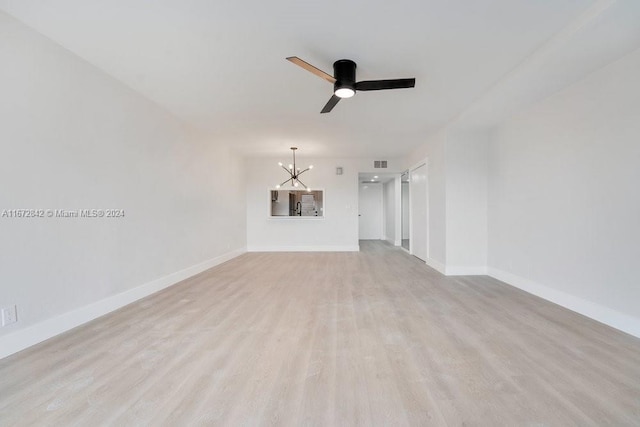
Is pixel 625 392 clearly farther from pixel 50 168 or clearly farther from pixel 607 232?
pixel 50 168

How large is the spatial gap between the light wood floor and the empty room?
16 millimetres

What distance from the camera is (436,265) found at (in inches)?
195

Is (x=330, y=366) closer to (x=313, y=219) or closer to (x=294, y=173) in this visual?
(x=313, y=219)

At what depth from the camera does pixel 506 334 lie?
2.38 metres

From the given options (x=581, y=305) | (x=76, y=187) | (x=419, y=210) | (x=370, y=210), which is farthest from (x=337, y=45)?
(x=370, y=210)

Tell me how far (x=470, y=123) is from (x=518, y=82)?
4.21 ft

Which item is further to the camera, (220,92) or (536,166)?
(536,166)

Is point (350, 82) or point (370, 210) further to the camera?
point (370, 210)

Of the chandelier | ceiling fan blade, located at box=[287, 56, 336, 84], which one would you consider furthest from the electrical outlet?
the chandelier

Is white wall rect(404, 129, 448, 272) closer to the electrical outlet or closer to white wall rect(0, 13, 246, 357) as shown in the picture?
white wall rect(0, 13, 246, 357)

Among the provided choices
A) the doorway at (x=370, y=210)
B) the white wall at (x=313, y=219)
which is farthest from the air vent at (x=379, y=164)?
the doorway at (x=370, y=210)

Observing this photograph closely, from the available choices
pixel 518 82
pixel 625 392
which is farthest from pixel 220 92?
pixel 625 392

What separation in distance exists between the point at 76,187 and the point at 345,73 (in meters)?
2.72

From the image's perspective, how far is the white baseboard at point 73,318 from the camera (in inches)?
80.6
